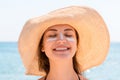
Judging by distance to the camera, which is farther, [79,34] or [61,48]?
[79,34]

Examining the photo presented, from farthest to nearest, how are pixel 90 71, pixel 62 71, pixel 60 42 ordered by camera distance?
pixel 90 71 < pixel 62 71 < pixel 60 42

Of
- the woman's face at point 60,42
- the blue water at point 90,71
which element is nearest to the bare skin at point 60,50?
the woman's face at point 60,42

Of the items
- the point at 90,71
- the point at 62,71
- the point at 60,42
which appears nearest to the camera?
the point at 60,42

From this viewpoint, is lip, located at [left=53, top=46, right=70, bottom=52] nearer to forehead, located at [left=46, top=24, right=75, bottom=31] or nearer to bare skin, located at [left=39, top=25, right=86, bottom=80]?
bare skin, located at [left=39, top=25, right=86, bottom=80]

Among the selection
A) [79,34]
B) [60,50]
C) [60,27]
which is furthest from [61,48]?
[79,34]

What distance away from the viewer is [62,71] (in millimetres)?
3094

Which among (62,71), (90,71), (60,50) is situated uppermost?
(60,50)

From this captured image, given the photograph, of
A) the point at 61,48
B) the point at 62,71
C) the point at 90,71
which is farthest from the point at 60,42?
the point at 90,71

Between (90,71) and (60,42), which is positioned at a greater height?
(60,42)

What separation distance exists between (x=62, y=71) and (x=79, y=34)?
0.34 metres

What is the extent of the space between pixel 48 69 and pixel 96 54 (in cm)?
43

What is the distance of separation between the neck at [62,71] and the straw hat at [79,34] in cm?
17

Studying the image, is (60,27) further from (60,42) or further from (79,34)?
(79,34)

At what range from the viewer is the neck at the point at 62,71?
10.1 feet
